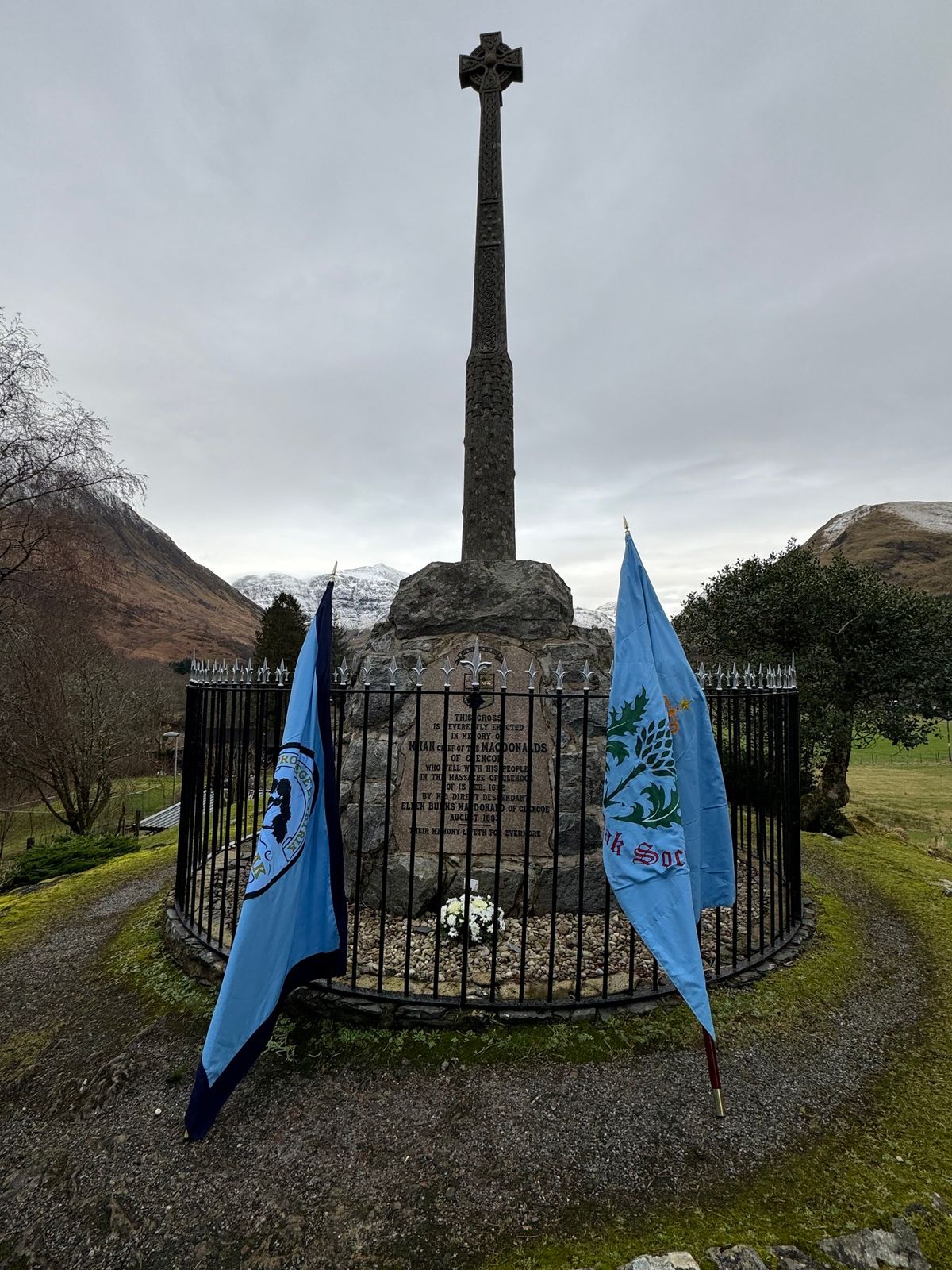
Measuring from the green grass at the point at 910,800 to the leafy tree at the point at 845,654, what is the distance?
1442 millimetres

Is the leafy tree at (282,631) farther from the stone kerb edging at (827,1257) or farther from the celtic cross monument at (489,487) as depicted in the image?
the stone kerb edging at (827,1257)

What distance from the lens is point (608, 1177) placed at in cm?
237

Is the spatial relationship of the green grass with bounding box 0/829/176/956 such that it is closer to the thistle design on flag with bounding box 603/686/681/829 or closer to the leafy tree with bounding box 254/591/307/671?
the thistle design on flag with bounding box 603/686/681/829

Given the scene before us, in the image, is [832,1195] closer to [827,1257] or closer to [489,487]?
[827,1257]

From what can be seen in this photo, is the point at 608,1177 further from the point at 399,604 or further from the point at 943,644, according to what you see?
the point at 943,644

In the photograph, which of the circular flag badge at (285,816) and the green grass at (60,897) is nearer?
the circular flag badge at (285,816)

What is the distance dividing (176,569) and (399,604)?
142062 mm

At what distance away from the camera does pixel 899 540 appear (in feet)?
247

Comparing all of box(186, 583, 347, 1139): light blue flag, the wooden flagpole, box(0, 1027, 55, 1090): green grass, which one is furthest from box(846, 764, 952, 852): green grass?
box(0, 1027, 55, 1090): green grass

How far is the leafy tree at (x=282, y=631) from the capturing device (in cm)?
3300

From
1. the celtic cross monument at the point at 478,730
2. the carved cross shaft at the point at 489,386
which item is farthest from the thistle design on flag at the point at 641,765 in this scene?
the carved cross shaft at the point at 489,386

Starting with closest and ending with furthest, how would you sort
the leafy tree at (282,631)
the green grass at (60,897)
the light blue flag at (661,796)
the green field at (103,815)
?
the light blue flag at (661,796), the green grass at (60,897), the green field at (103,815), the leafy tree at (282,631)

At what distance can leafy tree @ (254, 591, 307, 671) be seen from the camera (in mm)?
33000

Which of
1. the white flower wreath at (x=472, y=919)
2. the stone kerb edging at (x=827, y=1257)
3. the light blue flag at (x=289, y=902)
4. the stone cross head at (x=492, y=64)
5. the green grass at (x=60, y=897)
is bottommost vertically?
the green grass at (x=60, y=897)
